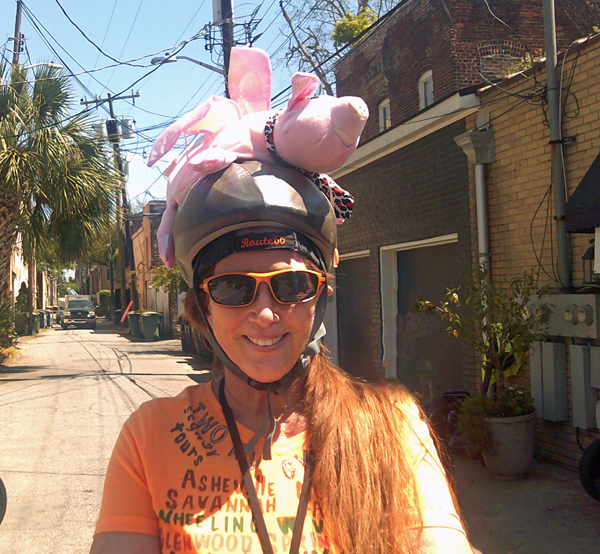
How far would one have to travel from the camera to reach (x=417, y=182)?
7.98 meters

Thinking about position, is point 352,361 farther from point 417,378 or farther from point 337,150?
point 337,150

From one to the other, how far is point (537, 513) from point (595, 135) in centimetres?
324

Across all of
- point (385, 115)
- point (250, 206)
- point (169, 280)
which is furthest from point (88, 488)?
point (169, 280)

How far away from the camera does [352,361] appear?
10.5m

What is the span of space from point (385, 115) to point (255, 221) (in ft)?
38.0

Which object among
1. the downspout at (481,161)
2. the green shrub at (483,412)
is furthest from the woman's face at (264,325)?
the downspout at (481,161)

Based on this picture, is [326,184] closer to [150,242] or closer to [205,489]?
[205,489]

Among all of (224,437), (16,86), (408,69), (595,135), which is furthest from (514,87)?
(16,86)

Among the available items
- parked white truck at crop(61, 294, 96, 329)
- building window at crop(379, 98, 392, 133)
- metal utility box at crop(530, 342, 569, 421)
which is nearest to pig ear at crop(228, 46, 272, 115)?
metal utility box at crop(530, 342, 569, 421)

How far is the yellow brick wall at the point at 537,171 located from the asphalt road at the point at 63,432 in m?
4.34

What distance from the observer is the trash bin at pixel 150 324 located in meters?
21.7

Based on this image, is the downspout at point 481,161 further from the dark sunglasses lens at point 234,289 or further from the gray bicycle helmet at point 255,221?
the dark sunglasses lens at point 234,289

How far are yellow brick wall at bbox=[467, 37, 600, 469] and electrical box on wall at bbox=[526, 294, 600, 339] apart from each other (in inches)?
7.2

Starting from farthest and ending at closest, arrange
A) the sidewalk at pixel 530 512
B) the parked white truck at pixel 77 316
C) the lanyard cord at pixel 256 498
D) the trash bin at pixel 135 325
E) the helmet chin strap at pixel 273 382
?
the parked white truck at pixel 77 316 < the trash bin at pixel 135 325 < the sidewalk at pixel 530 512 < the helmet chin strap at pixel 273 382 < the lanyard cord at pixel 256 498
